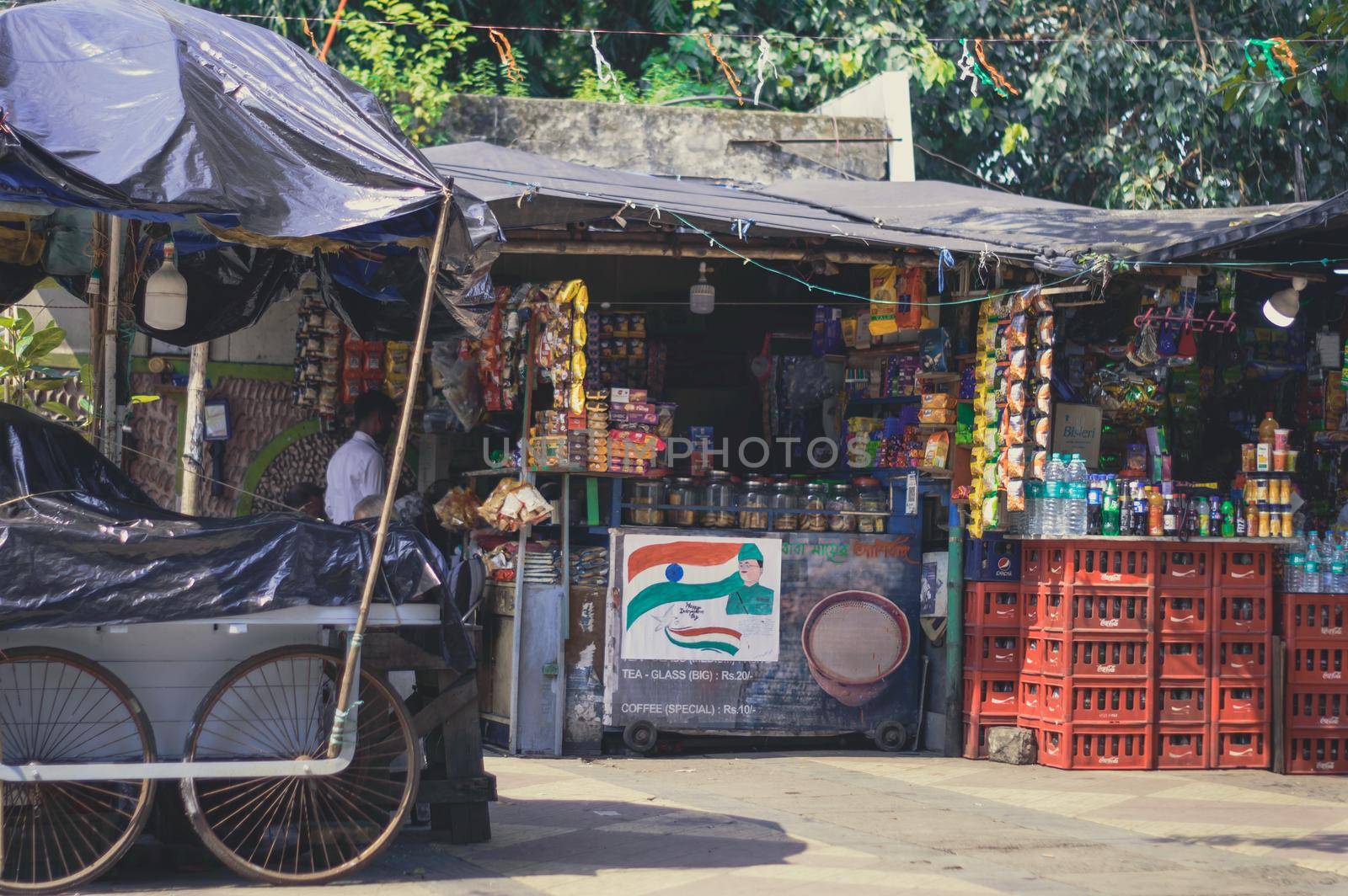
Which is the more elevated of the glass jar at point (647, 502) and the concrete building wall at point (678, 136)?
the concrete building wall at point (678, 136)

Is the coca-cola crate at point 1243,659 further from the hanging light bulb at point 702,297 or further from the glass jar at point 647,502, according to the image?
the hanging light bulb at point 702,297

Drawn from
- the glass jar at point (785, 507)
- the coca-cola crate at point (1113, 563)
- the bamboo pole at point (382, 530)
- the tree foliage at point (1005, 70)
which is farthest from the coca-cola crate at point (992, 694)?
the tree foliage at point (1005, 70)

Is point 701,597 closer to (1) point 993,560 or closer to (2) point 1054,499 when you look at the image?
(1) point 993,560

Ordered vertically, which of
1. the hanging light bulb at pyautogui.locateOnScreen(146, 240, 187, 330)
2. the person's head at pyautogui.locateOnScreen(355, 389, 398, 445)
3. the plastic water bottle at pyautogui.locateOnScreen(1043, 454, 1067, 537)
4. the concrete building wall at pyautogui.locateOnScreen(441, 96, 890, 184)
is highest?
the concrete building wall at pyautogui.locateOnScreen(441, 96, 890, 184)

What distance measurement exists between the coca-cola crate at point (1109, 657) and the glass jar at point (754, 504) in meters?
2.15

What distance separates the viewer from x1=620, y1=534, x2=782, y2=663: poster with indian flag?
931cm

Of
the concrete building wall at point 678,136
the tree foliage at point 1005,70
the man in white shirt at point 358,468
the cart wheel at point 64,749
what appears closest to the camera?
the cart wheel at point 64,749

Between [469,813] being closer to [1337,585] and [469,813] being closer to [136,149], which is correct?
[136,149]

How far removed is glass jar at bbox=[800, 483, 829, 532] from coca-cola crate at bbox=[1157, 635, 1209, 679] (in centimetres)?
231

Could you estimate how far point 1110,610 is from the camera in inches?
368

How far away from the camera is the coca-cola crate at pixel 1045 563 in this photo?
30.5 ft

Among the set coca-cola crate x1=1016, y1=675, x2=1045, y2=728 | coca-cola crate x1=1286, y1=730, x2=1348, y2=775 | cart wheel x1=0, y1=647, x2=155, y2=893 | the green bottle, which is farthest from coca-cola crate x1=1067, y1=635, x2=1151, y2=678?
cart wheel x1=0, y1=647, x2=155, y2=893

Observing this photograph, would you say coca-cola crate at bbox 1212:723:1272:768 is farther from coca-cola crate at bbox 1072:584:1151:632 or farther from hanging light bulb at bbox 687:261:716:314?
hanging light bulb at bbox 687:261:716:314

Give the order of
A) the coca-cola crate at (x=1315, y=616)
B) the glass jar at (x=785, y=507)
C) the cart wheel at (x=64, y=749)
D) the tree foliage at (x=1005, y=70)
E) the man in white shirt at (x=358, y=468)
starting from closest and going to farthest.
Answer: the cart wheel at (x=64, y=749)
the man in white shirt at (x=358, y=468)
the coca-cola crate at (x=1315, y=616)
the glass jar at (x=785, y=507)
the tree foliage at (x=1005, y=70)
